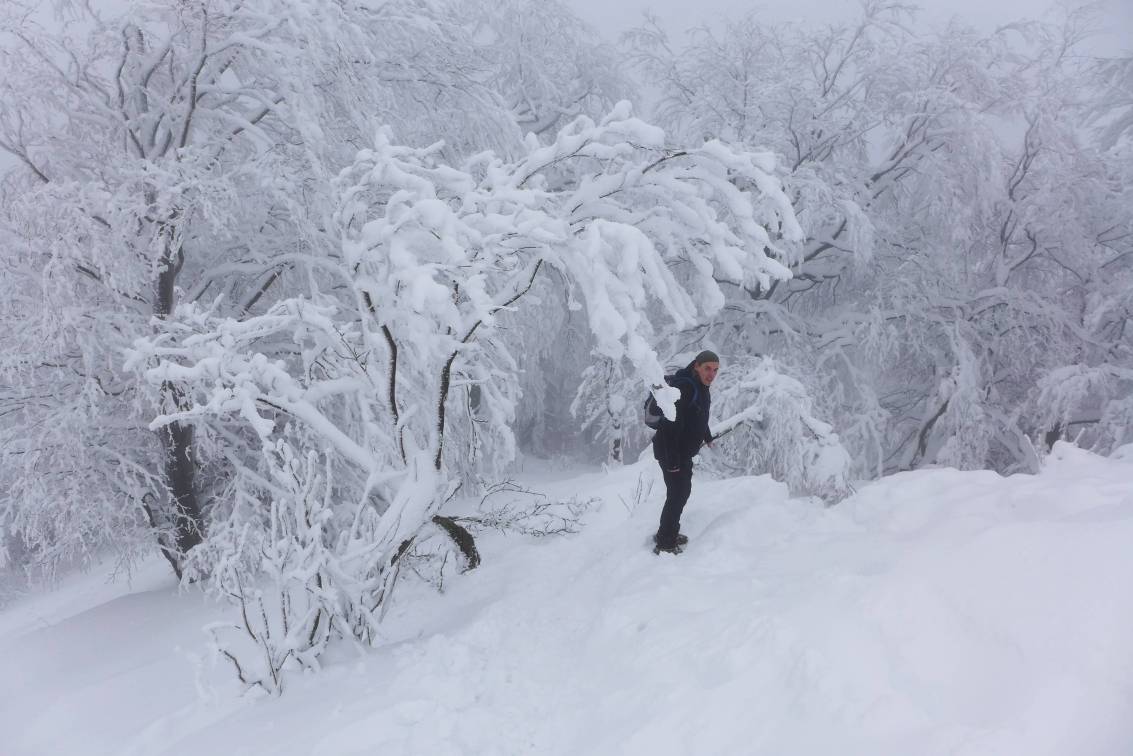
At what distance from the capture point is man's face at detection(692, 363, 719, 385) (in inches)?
163

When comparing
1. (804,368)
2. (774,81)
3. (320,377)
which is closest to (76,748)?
(320,377)

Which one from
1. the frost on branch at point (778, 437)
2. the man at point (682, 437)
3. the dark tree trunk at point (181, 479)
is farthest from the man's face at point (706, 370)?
the dark tree trunk at point (181, 479)

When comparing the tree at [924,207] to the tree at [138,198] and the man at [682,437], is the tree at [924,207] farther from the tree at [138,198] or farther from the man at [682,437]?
the man at [682,437]

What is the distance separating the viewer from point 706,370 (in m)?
4.16

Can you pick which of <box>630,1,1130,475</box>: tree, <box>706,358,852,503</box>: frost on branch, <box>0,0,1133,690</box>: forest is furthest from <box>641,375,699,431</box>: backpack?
<box>630,1,1130,475</box>: tree

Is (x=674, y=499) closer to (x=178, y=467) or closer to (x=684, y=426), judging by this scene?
(x=684, y=426)

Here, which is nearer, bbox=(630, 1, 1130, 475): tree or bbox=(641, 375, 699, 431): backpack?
bbox=(641, 375, 699, 431): backpack

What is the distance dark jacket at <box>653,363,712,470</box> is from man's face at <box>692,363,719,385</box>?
31mm

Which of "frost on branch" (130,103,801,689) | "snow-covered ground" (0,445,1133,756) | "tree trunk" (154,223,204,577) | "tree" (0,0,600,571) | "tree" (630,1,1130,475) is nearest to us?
"snow-covered ground" (0,445,1133,756)

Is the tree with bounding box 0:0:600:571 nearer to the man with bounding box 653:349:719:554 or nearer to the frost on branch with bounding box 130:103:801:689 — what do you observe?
the frost on branch with bounding box 130:103:801:689

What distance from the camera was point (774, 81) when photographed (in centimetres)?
1079

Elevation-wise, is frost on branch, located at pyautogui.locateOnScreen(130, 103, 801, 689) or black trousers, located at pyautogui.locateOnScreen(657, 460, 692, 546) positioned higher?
frost on branch, located at pyautogui.locateOnScreen(130, 103, 801, 689)

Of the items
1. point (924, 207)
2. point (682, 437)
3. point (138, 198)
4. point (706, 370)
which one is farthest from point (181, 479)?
point (924, 207)

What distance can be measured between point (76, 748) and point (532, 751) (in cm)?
285
